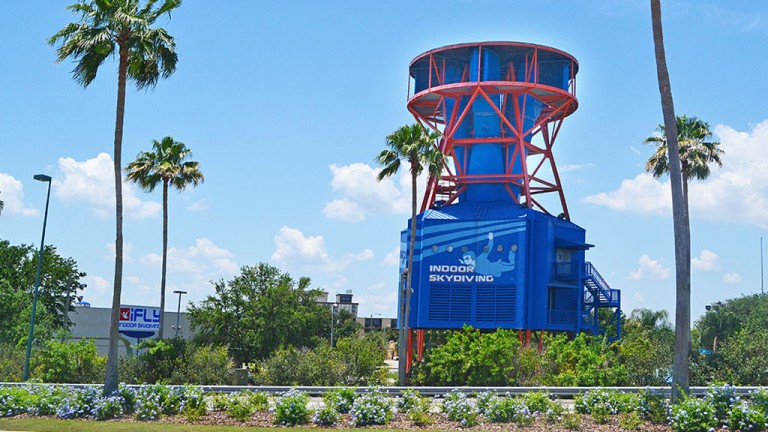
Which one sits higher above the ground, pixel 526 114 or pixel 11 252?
pixel 526 114

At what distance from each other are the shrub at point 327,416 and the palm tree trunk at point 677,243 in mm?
9011

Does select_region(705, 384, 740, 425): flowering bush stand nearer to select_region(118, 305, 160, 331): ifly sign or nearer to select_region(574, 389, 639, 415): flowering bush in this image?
select_region(574, 389, 639, 415): flowering bush

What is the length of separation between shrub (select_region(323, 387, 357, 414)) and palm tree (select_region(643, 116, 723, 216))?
3187cm

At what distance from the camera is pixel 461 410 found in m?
23.7

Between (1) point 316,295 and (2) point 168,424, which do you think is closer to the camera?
(2) point 168,424

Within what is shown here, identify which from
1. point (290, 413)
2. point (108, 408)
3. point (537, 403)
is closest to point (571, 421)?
point (537, 403)

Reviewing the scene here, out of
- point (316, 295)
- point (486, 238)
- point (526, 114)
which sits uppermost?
point (526, 114)

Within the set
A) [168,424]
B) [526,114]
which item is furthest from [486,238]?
[168,424]

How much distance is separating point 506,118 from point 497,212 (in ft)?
21.6

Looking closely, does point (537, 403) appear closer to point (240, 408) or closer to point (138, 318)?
point (240, 408)

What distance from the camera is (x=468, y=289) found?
5262cm

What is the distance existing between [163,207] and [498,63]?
23750 mm

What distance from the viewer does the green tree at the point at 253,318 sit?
5053 cm

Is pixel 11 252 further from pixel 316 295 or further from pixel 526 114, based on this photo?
pixel 526 114
